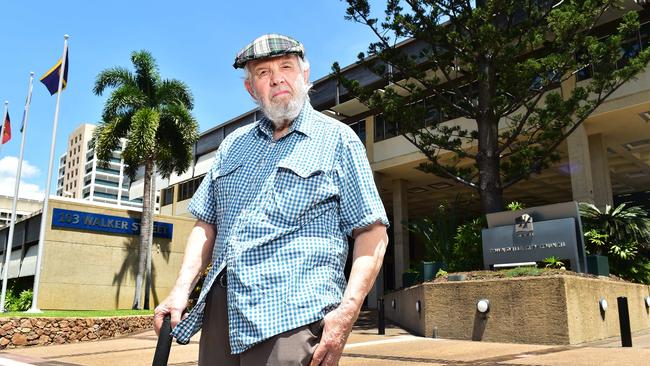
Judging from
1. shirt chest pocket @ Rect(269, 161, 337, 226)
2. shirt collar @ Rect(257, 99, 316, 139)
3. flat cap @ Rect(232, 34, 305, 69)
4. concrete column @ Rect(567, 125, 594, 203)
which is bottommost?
shirt chest pocket @ Rect(269, 161, 337, 226)

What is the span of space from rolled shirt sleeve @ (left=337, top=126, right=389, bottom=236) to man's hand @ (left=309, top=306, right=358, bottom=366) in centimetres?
29

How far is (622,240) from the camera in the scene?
13.0 m

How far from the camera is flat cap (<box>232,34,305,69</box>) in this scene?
1.86 metres

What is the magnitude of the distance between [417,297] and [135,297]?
45.8 feet

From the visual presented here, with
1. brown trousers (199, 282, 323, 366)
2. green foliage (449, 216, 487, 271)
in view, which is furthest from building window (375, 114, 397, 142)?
brown trousers (199, 282, 323, 366)

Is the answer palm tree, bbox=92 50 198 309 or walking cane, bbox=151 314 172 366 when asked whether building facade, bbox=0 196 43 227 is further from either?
Answer: walking cane, bbox=151 314 172 366

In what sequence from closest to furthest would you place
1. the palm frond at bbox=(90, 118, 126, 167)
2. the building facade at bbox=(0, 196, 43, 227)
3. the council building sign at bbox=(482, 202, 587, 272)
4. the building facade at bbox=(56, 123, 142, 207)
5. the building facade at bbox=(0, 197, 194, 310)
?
1. the council building sign at bbox=(482, 202, 587, 272)
2. the building facade at bbox=(0, 197, 194, 310)
3. the palm frond at bbox=(90, 118, 126, 167)
4. the building facade at bbox=(0, 196, 43, 227)
5. the building facade at bbox=(56, 123, 142, 207)

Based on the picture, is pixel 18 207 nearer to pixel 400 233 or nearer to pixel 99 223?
pixel 99 223

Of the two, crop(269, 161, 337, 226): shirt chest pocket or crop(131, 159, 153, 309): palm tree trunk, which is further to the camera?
crop(131, 159, 153, 309): palm tree trunk

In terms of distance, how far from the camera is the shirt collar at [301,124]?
1.86m

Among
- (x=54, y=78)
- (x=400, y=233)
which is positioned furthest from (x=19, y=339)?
(x=400, y=233)

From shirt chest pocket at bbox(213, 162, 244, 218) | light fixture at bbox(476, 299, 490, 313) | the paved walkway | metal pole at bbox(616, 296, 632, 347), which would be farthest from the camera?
light fixture at bbox(476, 299, 490, 313)

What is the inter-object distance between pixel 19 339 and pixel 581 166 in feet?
58.3

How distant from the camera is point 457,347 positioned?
833cm
